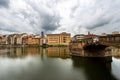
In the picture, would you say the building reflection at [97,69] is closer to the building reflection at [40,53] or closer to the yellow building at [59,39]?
the building reflection at [40,53]

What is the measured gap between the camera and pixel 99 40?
31.4 m

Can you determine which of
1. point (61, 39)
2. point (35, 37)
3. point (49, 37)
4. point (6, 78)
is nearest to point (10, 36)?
point (35, 37)

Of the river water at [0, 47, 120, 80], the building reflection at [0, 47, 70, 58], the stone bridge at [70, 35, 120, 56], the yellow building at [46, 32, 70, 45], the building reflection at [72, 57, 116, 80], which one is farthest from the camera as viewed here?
the yellow building at [46, 32, 70, 45]

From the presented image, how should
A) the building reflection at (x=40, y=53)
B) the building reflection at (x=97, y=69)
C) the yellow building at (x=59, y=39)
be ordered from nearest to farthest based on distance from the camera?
the building reflection at (x=97, y=69) → the building reflection at (x=40, y=53) → the yellow building at (x=59, y=39)

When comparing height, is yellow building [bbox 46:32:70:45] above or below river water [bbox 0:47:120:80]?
above

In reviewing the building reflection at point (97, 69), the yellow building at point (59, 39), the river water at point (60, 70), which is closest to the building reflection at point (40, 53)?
the river water at point (60, 70)

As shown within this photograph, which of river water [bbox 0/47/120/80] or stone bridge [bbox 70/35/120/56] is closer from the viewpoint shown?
river water [bbox 0/47/120/80]

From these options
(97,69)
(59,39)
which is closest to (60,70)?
(97,69)

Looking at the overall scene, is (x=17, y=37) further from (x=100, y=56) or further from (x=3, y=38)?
(x=100, y=56)

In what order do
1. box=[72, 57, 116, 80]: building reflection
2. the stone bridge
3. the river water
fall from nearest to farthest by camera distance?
the river water < box=[72, 57, 116, 80]: building reflection < the stone bridge

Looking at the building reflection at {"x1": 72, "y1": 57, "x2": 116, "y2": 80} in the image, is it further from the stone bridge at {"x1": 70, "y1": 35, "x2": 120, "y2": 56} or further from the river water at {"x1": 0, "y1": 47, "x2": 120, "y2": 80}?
the stone bridge at {"x1": 70, "y1": 35, "x2": 120, "y2": 56}

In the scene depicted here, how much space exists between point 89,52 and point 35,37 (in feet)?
408

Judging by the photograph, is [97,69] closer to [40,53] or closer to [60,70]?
[60,70]

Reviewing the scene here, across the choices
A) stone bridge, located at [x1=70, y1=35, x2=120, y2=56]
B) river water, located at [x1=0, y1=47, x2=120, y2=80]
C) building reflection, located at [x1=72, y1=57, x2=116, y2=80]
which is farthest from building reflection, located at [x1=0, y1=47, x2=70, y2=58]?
building reflection, located at [x1=72, y1=57, x2=116, y2=80]
